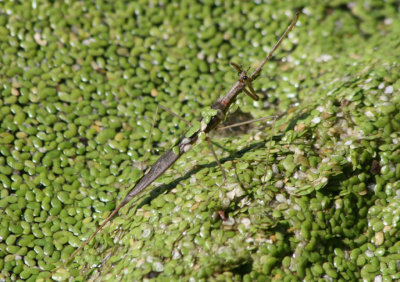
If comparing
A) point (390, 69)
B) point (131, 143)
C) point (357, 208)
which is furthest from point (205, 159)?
point (390, 69)

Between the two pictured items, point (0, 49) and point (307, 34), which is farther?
point (307, 34)

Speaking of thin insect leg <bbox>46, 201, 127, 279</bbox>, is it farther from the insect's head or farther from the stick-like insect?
the insect's head

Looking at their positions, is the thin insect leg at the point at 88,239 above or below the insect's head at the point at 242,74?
below

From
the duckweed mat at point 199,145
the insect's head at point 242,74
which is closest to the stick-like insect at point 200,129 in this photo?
the insect's head at point 242,74

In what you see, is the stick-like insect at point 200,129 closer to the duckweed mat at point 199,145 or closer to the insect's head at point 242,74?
the insect's head at point 242,74

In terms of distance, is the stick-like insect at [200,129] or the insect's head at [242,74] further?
the insect's head at [242,74]

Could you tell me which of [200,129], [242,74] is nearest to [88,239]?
[200,129]

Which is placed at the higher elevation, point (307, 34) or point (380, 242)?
point (307, 34)

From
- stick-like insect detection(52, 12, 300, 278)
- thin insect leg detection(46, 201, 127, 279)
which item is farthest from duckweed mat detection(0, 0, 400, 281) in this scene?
stick-like insect detection(52, 12, 300, 278)

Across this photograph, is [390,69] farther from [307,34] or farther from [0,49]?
[0,49]
